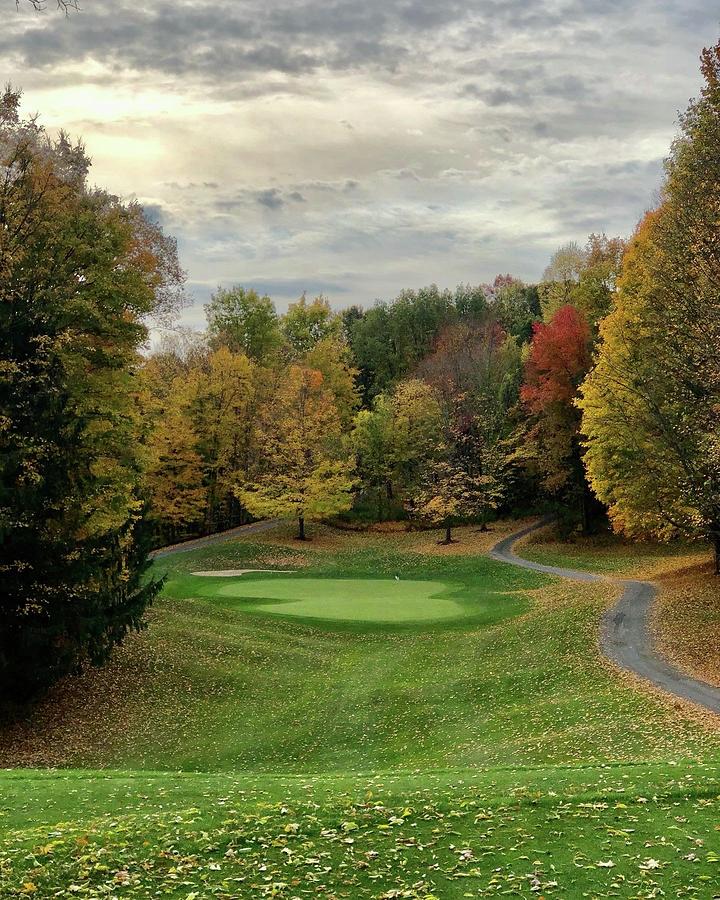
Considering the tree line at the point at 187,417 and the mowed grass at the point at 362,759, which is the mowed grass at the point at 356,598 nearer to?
the mowed grass at the point at 362,759

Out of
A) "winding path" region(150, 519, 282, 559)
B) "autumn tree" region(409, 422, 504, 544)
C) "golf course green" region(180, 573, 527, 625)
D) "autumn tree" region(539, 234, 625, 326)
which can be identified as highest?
"autumn tree" region(539, 234, 625, 326)

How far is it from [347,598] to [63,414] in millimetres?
18615

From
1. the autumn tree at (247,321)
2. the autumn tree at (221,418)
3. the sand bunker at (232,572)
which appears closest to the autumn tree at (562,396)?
the sand bunker at (232,572)

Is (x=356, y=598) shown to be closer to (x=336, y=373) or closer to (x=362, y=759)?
(x=362, y=759)

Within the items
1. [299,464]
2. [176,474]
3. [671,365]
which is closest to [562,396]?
[299,464]

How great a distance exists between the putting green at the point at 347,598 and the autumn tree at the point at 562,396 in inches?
624

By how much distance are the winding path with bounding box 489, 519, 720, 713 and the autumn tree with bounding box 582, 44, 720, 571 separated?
3328 millimetres

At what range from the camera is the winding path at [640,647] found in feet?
64.4

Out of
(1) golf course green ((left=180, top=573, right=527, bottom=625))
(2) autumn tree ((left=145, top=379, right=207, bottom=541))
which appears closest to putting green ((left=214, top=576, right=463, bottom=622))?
(1) golf course green ((left=180, top=573, right=527, bottom=625))

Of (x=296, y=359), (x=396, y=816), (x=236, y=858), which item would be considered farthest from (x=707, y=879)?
(x=296, y=359)

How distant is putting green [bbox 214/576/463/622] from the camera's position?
3266 cm

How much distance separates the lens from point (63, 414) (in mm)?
22359

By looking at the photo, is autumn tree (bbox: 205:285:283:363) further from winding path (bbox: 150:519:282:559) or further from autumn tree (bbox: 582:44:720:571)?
autumn tree (bbox: 582:44:720:571)

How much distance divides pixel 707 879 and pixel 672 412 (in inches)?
937
